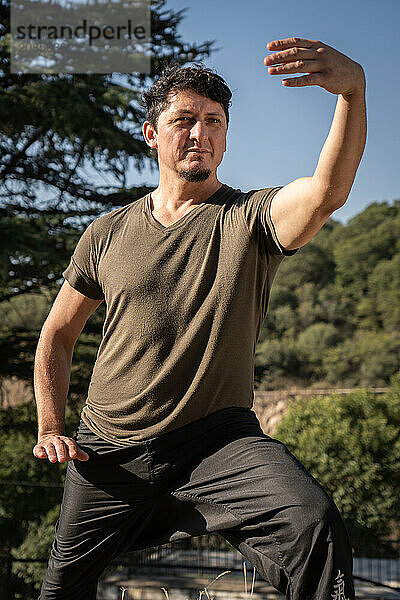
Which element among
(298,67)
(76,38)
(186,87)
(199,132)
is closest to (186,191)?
(199,132)

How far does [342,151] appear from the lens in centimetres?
149

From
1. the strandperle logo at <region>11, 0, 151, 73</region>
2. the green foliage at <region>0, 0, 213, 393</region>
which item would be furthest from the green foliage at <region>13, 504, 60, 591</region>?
the strandperle logo at <region>11, 0, 151, 73</region>

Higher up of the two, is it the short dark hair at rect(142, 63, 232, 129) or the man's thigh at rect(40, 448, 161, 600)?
the short dark hair at rect(142, 63, 232, 129)

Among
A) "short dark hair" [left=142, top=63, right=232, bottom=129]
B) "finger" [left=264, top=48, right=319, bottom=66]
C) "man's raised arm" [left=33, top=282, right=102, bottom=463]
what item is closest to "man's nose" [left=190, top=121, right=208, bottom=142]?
"short dark hair" [left=142, top=63, right=232, bottom=129]

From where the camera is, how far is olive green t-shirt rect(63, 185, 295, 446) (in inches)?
69.7

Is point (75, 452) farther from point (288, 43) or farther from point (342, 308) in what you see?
point (342, 308)

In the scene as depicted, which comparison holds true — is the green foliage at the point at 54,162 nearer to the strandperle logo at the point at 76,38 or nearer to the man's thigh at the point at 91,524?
the strandperle logo at the point at 76,38

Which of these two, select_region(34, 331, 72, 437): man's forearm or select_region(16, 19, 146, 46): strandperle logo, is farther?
select_region(16, 19, 146, 46): strandperle logo

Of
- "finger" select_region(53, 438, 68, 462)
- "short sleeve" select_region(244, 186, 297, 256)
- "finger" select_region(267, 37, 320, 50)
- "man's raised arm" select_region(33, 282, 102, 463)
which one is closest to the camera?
"finger" select_region(267, 37, 320, 50)

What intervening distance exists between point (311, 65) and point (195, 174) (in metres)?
0.59

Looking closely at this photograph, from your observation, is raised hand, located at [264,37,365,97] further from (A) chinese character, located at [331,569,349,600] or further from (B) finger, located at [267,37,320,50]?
(A) chinese character, located at [331,569,349,600]

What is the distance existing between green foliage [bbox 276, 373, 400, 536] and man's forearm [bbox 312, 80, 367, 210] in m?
8.96

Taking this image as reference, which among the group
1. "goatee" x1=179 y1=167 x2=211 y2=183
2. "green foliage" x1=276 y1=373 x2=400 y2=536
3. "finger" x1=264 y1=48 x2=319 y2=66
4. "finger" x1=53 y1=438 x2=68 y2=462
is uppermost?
"finger" x1=264 y1=48 x2=319 y2=66

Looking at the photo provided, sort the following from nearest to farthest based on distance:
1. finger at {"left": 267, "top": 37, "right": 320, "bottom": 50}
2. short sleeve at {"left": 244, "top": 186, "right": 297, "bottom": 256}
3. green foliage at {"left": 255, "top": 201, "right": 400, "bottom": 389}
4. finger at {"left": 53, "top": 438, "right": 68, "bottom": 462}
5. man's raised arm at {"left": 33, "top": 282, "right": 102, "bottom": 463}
→ finger at {"left": 267, "top": 37, "right": 320, "bottom": 50}
short sleeve at {"left": 244, "top": 186, "right": 297, "bottom": 256}
finger at {"left": 53, "top": 438, "right": 68, "bottom": 462}
man's raised arm at {"left": 33, "top": 282, "right": 102, "bottom": 463}
green foliage at {"left": 255, "top": 201, "right": 400, "bottom": 389}
